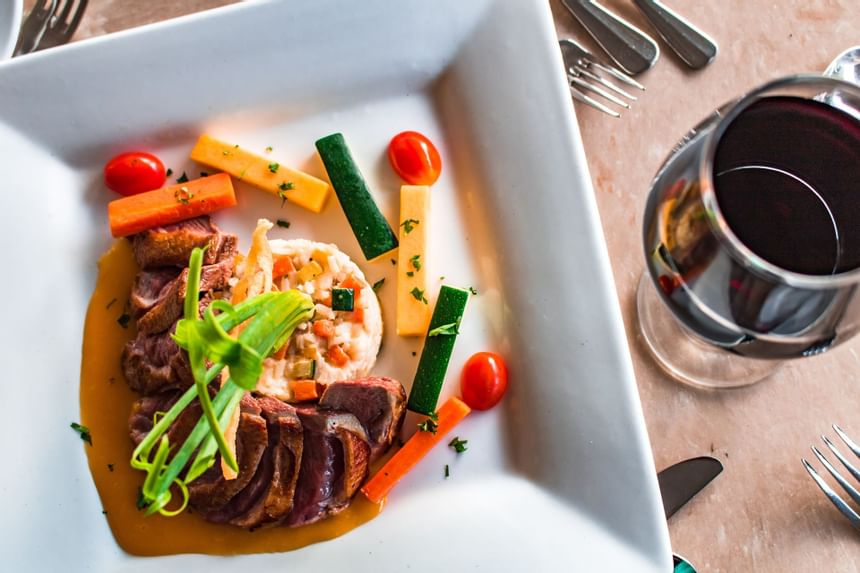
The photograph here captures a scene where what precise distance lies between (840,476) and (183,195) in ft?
9.29

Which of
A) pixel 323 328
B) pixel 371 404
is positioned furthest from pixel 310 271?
pixel 371 404

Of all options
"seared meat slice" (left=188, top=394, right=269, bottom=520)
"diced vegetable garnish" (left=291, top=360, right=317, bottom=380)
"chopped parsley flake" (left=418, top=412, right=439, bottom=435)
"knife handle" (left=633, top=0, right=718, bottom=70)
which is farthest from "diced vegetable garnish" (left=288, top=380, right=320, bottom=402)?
"knife handle" (left=633, top=0, right=718, bottom=70)

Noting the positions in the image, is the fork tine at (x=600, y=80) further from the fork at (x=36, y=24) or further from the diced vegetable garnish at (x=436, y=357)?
the fork at (x=36, y=24)

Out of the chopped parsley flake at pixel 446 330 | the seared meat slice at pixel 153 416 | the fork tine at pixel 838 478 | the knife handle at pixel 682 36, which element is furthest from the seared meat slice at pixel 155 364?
the fork tine at pixel 838 478

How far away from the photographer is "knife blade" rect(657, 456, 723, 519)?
117 inches

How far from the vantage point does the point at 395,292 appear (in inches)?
126

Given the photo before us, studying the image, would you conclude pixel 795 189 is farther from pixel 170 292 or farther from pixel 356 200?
pixel 170 292

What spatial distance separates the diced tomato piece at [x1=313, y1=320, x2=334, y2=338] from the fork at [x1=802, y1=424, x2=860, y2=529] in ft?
6.35

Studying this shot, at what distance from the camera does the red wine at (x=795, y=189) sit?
2.22 m

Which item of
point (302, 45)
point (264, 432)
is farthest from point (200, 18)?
point (264, 432)

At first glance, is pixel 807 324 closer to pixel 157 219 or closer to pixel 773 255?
pixel 773 255

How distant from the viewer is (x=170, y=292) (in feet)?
9.73

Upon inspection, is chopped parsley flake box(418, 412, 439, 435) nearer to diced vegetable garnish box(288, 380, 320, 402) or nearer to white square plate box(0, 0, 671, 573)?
white square plate box(0, 0, 671, 573)

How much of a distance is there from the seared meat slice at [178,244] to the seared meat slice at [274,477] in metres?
0.65
